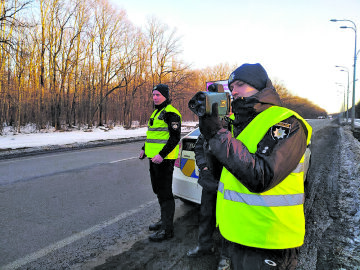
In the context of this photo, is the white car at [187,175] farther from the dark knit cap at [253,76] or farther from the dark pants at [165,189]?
the dark knit cap at [253,76]

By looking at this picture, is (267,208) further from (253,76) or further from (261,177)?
(253,76)

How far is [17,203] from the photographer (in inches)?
174

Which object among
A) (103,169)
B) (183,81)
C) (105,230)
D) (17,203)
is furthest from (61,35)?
(105,230)

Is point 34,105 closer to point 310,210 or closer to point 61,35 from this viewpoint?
point 61,35

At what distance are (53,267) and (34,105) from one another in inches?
989

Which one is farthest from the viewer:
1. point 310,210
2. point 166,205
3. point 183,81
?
point 183,81

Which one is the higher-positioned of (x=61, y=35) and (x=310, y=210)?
(x=61, y=35)

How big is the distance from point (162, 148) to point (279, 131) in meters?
→ 2.02

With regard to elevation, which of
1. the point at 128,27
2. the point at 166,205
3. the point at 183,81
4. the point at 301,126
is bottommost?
the point at 166,205

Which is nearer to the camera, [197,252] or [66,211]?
[197,252]

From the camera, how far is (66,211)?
13.4ft

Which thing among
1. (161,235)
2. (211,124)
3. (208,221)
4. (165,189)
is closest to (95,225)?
(161,235)

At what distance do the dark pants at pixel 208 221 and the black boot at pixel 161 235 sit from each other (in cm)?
50

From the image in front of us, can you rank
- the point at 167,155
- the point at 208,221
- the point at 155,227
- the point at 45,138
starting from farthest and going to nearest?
the point at 45,138 → the point at 155,227 → the point at 167,155 → the point at 208,221
